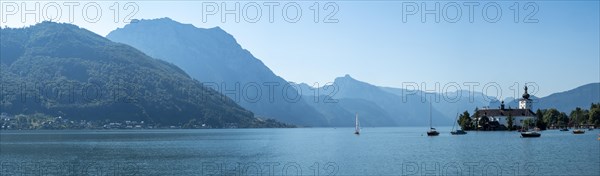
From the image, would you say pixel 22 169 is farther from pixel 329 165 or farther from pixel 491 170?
pixel 491 170

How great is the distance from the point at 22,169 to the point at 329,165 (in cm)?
3473

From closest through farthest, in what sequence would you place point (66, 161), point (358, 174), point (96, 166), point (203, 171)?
point (358, 174), point (203, 171), point (96, 166), point (66, 161)

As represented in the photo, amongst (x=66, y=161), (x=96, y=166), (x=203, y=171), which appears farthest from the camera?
(x=66, y=161)

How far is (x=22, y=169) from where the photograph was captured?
65.9 m

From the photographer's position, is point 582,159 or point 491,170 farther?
point 582,159

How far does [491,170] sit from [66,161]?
52.2 meters

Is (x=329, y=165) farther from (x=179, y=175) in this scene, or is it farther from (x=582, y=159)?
(x=582, y=159)

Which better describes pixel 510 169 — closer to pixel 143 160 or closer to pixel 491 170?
pixel 491 170

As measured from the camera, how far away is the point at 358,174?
191ft

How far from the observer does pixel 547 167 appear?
2436 inches

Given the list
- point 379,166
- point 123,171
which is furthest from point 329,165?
point 123,171

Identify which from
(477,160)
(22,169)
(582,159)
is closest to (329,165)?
(477,160)

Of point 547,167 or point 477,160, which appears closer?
point 547,167

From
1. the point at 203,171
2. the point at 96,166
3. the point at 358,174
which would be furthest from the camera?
the point at 96,166
